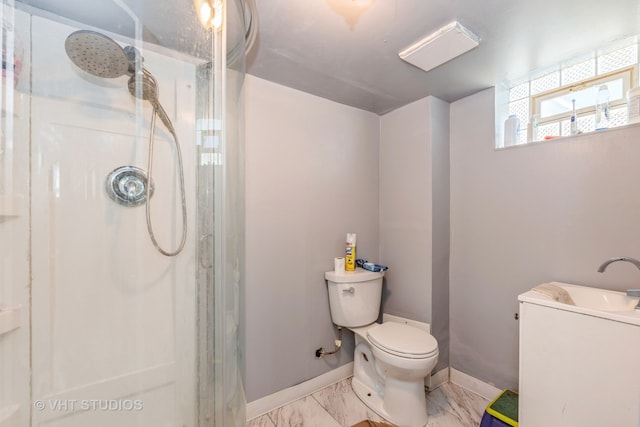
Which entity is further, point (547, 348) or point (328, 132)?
point (328, 132)

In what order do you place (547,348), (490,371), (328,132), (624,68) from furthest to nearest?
(328,132)
(490,371)
(624,68)
(547,348)

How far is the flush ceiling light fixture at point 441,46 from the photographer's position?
1.13m

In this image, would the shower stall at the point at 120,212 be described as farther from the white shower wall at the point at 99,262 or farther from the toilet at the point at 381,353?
the toilet at the point at 381,353

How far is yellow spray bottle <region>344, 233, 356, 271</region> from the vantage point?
1.80 metres

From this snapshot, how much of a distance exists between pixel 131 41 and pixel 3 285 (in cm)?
98

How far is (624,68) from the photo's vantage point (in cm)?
131

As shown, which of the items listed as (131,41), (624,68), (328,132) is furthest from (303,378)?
(624,68)

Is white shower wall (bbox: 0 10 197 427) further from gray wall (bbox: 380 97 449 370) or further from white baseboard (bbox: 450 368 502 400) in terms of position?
white baseboard (bbox: 450 368 502 400)

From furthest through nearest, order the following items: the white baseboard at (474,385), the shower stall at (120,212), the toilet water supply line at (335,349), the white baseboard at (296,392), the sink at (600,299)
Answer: the toilet water supply line at (335,349) → the white baseboard at (474,385) → the white baseboard at (296,392) → the sink at (600,299) → the shower stall at (120,212)

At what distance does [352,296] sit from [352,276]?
0.13 meters

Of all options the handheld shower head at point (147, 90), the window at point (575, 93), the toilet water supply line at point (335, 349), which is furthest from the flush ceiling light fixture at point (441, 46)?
the toilet water supply line at point (335, 349)

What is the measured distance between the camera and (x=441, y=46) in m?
1.23

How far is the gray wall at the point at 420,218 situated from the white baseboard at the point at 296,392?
55 cm

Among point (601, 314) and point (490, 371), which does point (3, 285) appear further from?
point (490, 371)
